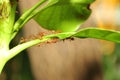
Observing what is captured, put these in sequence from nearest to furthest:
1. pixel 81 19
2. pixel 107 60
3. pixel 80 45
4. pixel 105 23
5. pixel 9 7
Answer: pixel 9 7 < pixel 81 19 < pixel 80 45 < pixel 105 23 < pixel 107 60

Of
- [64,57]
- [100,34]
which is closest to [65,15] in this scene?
[100,34]

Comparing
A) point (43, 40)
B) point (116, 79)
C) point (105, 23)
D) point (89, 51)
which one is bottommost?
point (43, 40)

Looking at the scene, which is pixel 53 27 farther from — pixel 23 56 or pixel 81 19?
pixel 23 56

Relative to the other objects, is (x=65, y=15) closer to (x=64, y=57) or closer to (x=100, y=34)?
(x=100, y=34)

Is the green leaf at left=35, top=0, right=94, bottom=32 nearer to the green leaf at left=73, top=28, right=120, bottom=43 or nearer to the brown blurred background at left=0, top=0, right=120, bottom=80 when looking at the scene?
the green leaf at left=73, top=28, right=120, bottom=43

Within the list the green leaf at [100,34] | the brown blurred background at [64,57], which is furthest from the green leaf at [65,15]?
the brown blurred background at [64,57]

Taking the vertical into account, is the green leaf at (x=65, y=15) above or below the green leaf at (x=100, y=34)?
above

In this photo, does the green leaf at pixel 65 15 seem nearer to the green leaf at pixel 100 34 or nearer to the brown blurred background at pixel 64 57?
the green leaf at pixel 100 34

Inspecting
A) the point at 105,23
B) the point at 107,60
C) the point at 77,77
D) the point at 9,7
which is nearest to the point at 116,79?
the point at 107,60
